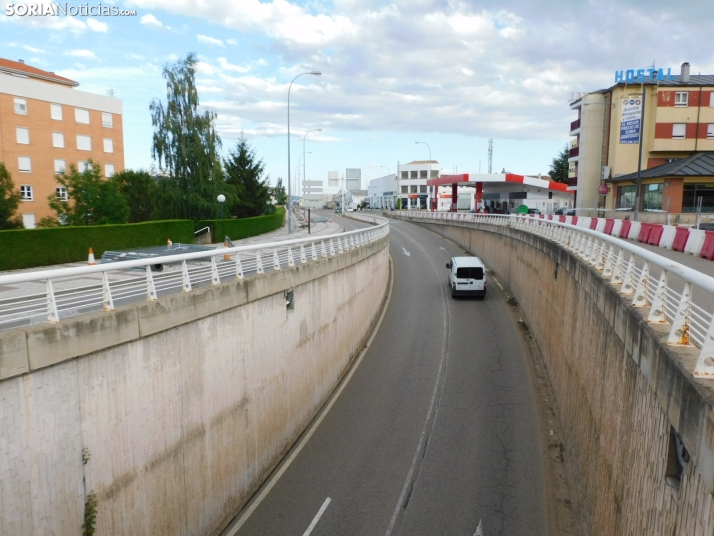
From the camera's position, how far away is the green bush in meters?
37.6

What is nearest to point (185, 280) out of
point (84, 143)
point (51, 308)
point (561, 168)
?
point (51, 308)

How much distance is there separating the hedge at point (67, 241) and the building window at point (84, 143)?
30384 mm

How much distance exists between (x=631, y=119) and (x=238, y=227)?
31131 millimetres

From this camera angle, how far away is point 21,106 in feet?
158

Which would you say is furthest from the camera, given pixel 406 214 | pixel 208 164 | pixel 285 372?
pixel 406 214

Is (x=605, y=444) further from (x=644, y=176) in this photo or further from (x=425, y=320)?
(x=644, y=176)

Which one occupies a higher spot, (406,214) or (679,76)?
(679,76)

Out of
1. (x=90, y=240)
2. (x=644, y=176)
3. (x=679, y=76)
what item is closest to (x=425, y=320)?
(x=90, y=240)

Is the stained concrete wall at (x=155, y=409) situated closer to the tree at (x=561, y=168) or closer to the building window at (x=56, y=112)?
the building window at (x=56, y=112)

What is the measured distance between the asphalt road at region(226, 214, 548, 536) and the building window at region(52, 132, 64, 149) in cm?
4207

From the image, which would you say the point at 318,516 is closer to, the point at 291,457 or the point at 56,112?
the point at 291,457

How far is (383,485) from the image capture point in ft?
43.1

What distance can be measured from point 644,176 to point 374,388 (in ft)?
118

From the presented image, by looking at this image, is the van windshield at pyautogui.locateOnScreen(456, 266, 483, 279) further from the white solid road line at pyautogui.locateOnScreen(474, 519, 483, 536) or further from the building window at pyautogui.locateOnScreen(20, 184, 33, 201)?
the building window at pyautogui.locateOnScreen(20, 184, 33, 201)
